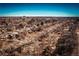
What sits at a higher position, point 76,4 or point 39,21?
point 76,4

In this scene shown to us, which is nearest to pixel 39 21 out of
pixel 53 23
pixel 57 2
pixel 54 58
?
pixel 53 23

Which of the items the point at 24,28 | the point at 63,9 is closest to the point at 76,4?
the point at 63,9

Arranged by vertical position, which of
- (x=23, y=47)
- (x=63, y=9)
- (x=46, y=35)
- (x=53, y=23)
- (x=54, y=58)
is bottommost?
(x=54, y=58)

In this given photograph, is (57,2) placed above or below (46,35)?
above

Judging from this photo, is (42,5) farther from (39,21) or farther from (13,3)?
(13,3)

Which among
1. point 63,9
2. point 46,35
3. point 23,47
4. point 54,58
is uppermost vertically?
point 63,9

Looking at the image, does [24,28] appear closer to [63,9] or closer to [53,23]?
[53,23]
